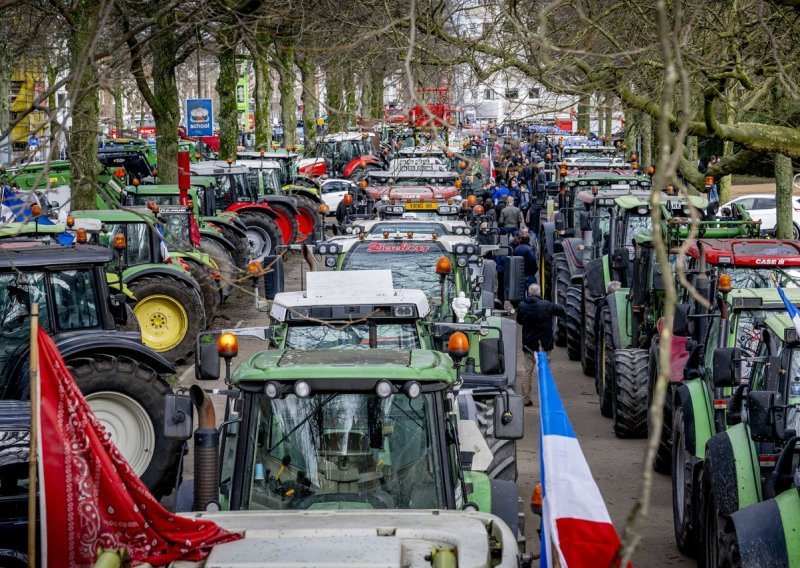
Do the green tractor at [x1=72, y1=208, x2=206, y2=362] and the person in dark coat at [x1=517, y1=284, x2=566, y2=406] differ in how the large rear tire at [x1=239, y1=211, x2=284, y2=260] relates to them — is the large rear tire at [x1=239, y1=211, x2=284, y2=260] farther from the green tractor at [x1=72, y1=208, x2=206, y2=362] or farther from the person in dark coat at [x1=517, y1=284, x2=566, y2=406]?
the person in dark coat at [x1=517, y1=284, x2=566, y2=406]

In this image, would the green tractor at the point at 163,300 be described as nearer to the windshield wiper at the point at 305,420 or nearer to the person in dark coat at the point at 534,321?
the person in dark coat at the point at 534,321

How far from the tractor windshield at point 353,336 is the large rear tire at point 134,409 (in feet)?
4.17

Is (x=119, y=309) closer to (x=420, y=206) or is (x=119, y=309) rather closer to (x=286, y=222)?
(x=420, y=206)

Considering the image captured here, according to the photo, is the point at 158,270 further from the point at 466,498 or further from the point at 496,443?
the point at 466,498

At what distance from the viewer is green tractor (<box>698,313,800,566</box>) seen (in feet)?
22.2

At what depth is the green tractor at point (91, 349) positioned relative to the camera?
10.9 metres

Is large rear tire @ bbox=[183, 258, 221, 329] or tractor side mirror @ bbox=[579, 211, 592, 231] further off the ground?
tractor side mirror @ bbox=[579, 211, 592, 231]

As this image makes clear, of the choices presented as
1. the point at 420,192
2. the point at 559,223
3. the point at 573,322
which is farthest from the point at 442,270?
the point at 420,192

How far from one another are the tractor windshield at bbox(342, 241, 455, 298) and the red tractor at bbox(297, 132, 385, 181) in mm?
29479

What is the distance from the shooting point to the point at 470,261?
13531 millimetres

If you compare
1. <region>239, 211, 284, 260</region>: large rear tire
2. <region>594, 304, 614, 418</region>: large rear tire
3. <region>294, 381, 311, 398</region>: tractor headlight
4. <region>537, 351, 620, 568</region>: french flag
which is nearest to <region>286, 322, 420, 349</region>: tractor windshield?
<region>294, 381, 311, 398</region>: tractor headlight

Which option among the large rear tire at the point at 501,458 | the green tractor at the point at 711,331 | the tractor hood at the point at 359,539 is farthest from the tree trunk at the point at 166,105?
the tractor hood at the point at 359,539

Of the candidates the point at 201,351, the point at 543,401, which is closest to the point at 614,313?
the point at 201,351

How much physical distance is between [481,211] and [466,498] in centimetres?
1409
